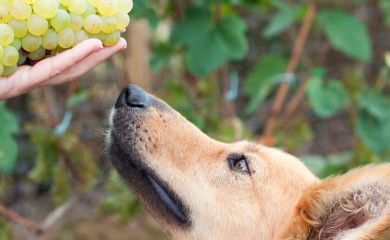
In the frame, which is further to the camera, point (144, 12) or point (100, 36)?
point (144, 12)

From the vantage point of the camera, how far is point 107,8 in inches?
70.5

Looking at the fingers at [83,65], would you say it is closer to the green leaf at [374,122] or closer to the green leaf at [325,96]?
the green leaf at [325,96]

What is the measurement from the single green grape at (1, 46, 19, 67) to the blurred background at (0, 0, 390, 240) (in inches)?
48.8

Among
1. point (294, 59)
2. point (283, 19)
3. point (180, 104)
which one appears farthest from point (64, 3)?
point (294, 59)

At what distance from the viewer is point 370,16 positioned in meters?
5.41

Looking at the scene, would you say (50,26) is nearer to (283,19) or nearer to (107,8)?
Answer: (107,8)

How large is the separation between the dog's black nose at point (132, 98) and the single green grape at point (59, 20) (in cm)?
55

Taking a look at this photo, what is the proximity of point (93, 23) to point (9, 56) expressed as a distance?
0.26 meters

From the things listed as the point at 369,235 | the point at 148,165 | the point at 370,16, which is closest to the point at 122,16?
the point at 148,165

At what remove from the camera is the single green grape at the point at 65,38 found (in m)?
1.74

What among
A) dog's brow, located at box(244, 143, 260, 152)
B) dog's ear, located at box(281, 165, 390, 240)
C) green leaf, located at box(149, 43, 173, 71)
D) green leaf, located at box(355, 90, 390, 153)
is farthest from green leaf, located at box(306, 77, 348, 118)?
dog's ear, located at box(281, 165, 390, 240)

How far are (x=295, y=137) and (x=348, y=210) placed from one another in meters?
2.25

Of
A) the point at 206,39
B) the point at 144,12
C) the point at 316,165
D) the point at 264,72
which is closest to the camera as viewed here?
the point at 144,12

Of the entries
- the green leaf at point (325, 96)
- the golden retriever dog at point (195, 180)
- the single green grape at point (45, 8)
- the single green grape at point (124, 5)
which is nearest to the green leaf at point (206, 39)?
the green leaf at point (325, 96)
